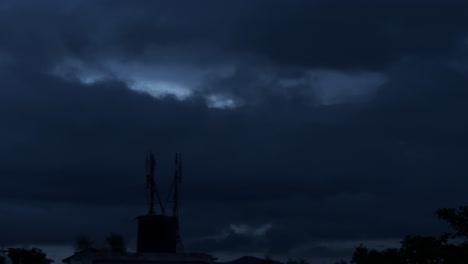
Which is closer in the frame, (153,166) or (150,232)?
(150,232)

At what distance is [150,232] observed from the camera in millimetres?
39094

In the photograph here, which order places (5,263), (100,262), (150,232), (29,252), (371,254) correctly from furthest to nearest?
(29,252)
(371,254)
(5,263)
(150,232)
(100,262)

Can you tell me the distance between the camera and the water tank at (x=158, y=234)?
127 feet

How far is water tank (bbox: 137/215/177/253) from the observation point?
38.8m

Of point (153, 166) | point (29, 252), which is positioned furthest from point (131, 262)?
point (29, 252)

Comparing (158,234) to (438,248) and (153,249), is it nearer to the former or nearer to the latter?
(153,249)

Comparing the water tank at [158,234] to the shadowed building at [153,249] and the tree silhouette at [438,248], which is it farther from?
the tree silhouette at [438,248]

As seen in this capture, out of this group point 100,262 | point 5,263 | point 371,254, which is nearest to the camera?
point 100,262

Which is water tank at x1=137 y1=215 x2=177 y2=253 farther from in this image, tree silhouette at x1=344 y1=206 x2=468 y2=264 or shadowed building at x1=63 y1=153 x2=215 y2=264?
tree silhouette at x1=344 y1=206 x2=468 y2=264

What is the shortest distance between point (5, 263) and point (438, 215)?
21.5 m

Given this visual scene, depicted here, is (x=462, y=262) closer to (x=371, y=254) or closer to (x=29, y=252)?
(x=371, y=254)

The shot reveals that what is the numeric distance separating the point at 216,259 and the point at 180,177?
6.92 m

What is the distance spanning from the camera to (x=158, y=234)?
39.0 metres

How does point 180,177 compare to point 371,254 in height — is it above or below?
above
